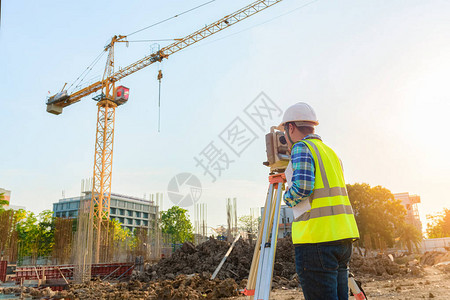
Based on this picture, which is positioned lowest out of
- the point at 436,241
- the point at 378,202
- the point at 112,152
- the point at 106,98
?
the point at 436,241

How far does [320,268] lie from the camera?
1.65 metres

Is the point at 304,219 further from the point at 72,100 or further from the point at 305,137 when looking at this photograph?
the point at 72,100

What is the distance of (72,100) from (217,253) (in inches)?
1066

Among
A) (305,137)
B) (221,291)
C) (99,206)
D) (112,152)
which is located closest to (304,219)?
(305,137)

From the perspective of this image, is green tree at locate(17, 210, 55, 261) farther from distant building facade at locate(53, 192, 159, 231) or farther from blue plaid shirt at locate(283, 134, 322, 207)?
distant building facade at locate(53, 192, 159, 231)

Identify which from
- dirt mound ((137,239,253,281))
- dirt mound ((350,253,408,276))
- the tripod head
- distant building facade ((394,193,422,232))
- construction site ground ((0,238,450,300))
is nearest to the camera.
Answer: the tripod head

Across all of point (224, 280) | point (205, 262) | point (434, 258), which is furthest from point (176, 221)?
point (224, 280)

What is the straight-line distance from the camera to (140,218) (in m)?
72.2

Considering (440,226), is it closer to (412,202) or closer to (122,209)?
(412,202)

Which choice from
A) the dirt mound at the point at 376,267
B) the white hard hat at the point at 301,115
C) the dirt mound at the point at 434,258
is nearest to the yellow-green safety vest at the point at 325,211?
the white hard hat at the point at 301,115

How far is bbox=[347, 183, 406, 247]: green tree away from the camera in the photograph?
2484 cm

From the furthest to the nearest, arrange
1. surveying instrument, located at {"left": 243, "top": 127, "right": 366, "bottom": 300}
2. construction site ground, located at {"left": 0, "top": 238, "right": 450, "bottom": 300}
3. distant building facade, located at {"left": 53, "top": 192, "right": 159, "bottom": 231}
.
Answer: distant building facade, located at {"left": 53, "top": 192, "right": 159, "bottom": 231}, construction site ground, located at {"left": 0, "top": 238, "right": 450, "bottom": 300}, surveying instrument, located at {"left": 243, "top": 127, "right": 366, "bottom": 300}

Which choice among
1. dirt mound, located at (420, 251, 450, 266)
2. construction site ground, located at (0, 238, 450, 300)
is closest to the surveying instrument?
construction site ground, located at (0, 238, 450, 300)

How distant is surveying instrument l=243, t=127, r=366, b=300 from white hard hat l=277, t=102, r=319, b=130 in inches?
12.6
